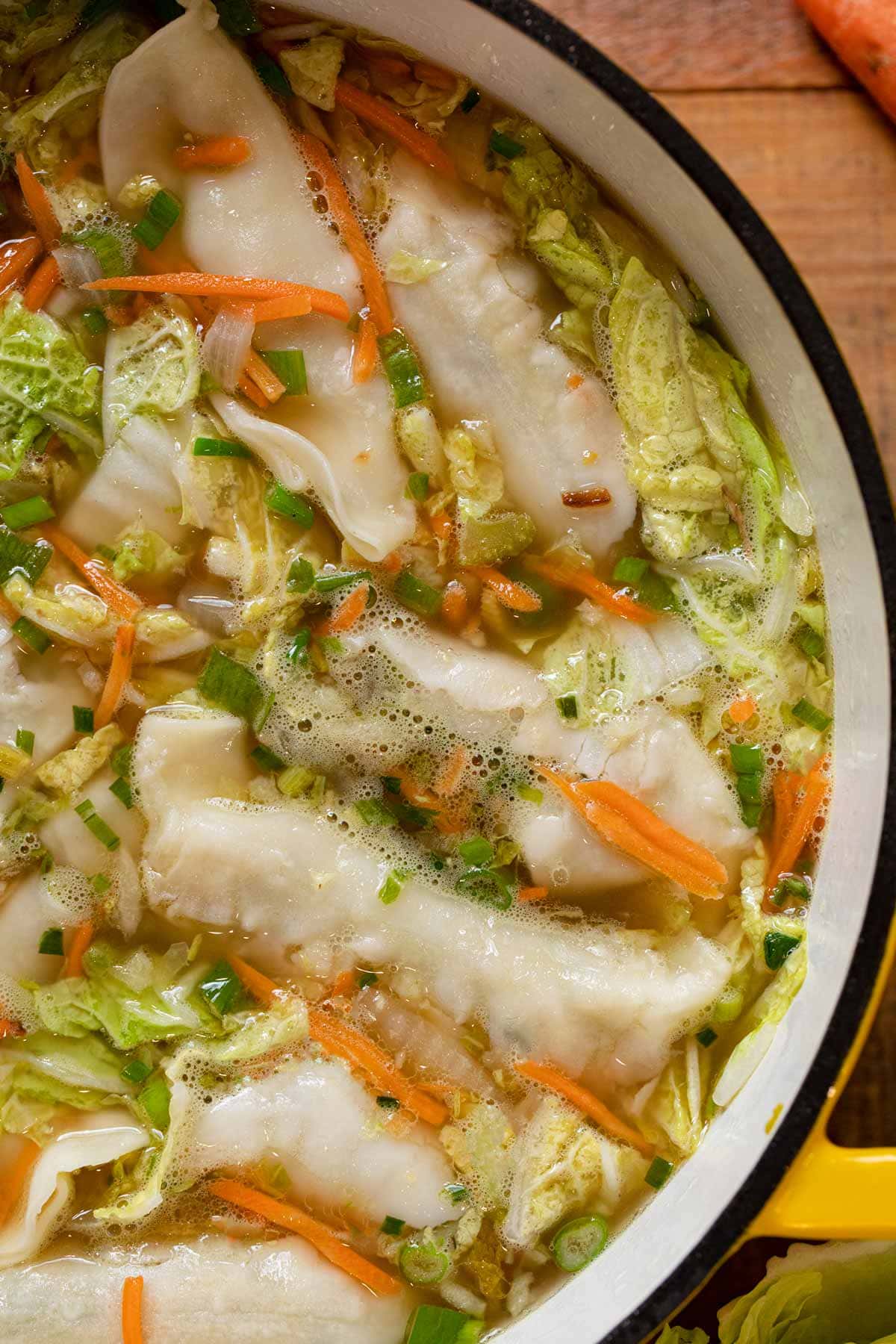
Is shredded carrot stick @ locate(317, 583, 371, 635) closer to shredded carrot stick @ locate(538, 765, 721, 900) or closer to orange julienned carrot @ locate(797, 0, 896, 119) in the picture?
shredded carrot stick @ locate(538, 765, 721, 900)

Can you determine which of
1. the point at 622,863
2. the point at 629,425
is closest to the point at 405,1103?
the point at 622,863

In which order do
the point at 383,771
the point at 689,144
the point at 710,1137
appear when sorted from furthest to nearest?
the point at 383,771 < the point at 710,1137 < the point at 689,144

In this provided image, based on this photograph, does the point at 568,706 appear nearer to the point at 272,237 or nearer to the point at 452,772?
the point at 452,772

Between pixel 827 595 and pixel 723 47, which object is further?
pixel 723 47

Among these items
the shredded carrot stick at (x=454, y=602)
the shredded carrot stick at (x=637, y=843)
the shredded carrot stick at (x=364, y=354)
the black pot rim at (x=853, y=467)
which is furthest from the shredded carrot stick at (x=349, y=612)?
the black pot rim at (x=853, y=467)

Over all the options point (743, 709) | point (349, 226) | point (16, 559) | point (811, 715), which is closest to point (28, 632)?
point (16, 559)

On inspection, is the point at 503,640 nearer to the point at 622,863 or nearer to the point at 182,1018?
the point at 622,863

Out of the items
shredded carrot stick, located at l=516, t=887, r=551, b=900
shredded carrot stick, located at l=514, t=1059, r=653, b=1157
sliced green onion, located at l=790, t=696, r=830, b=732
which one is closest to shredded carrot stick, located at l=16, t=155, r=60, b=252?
shredded carrot stick, located at l=516, t=887, r=551, b=900
